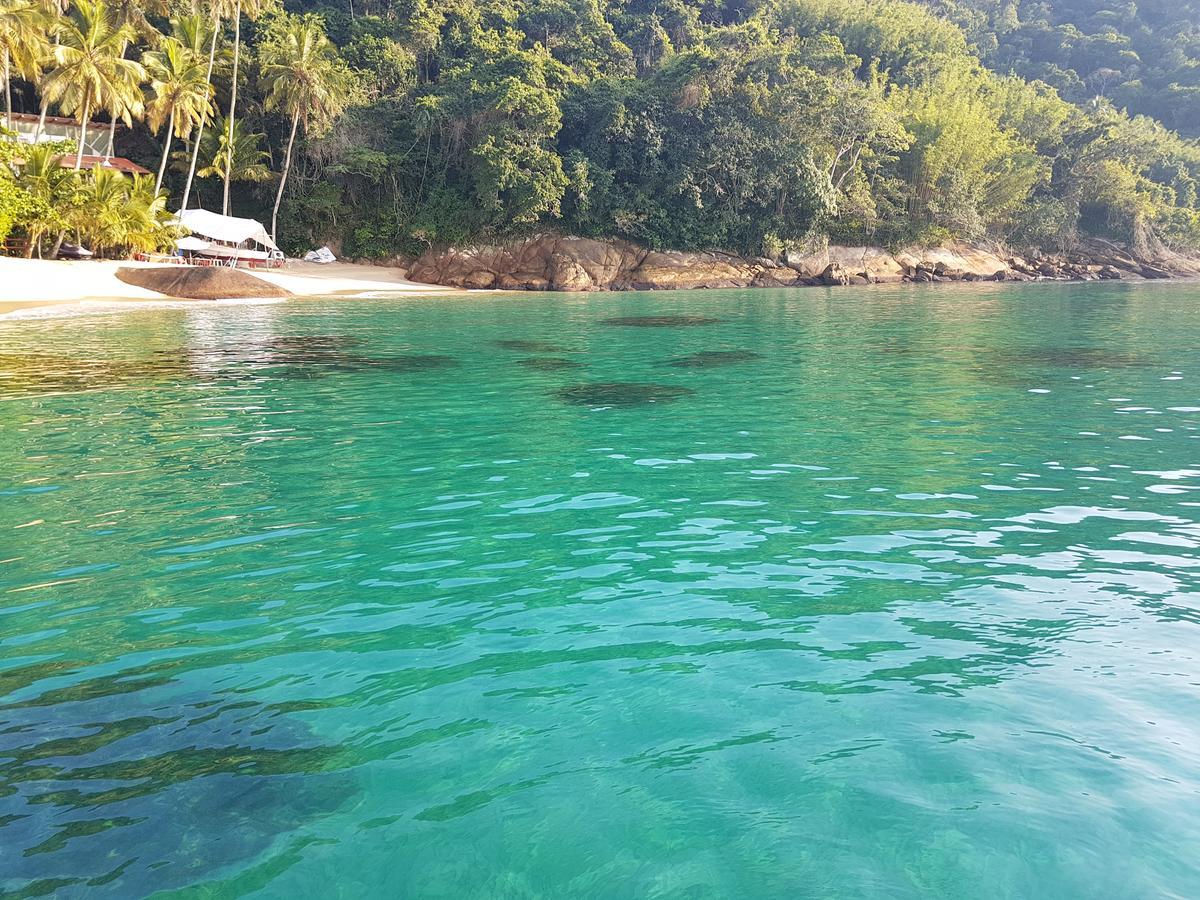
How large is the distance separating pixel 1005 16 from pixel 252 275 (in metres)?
125

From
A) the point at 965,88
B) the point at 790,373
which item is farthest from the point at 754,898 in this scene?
the point at 965,88

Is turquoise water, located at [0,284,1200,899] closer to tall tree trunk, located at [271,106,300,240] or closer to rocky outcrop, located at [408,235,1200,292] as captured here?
rocky outcrop, located at [408,235,1200,292]

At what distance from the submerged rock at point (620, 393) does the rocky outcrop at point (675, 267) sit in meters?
37.9

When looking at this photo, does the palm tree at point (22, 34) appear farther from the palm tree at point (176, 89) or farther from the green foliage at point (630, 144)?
the green foliage at point (630, 144)

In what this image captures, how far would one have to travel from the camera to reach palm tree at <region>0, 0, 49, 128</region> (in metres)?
33.5

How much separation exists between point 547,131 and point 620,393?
139ft

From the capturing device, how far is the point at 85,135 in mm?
47125

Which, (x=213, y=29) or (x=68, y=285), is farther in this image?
(x=213, y=29)

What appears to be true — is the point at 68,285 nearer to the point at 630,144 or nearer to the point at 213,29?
the point at 213,29

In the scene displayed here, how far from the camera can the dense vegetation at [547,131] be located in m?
48.8

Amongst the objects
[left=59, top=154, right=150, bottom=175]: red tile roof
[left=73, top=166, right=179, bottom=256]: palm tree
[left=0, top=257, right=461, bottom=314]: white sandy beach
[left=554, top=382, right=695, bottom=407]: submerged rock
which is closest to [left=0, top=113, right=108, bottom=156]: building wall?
[left=59, top=154, right=150, bottom=175]: red tile roof

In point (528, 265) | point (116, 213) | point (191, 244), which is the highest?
point (528, 265)

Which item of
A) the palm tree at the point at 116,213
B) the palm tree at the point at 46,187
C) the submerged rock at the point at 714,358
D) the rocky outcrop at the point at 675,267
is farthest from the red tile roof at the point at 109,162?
the submerged rock at the point at 714,358

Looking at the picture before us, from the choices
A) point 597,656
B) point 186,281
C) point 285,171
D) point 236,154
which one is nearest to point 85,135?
point 236,154
